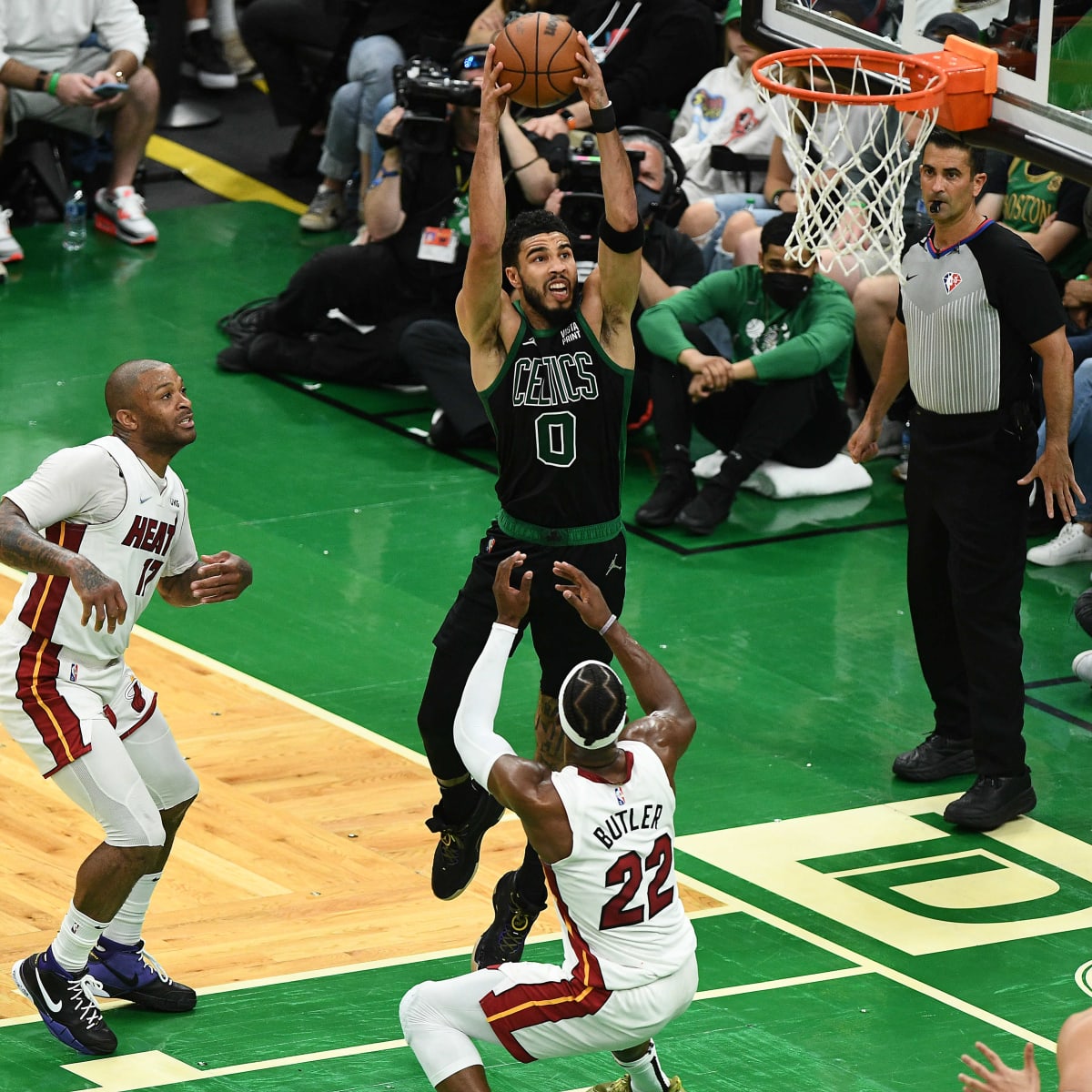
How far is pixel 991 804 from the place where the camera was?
7.61 m

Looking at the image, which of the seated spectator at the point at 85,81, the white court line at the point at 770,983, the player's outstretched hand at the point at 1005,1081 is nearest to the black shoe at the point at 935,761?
the white court line at the point at 770,983

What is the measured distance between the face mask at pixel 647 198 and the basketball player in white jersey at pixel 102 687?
5444mm

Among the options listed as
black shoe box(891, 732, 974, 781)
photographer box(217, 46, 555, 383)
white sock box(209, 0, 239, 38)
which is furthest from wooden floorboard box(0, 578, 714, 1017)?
white sock box(209, 0, 239, 38)

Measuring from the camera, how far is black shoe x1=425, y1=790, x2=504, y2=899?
21.8ft

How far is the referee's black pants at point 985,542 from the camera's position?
7488mm

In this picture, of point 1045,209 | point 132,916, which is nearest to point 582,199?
point 1045,209

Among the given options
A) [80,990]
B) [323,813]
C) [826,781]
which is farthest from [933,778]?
[80,990]

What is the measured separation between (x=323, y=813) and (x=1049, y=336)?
312 cm

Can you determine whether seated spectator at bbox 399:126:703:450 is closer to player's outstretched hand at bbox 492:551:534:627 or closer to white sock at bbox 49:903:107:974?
white sock at bbox 49:903:107:974

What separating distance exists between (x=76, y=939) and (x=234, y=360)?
21.3 feet

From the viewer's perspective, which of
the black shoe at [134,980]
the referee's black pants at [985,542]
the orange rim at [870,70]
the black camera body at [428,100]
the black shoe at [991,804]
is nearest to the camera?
the black shoe at [134,980]

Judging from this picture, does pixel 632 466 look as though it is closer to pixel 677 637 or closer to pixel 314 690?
pixel 677 637

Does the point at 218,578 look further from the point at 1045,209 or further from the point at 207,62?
the point at 207,62

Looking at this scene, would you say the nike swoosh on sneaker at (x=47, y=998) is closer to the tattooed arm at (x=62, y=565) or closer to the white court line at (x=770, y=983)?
the white court line at (x=770, y=983)
